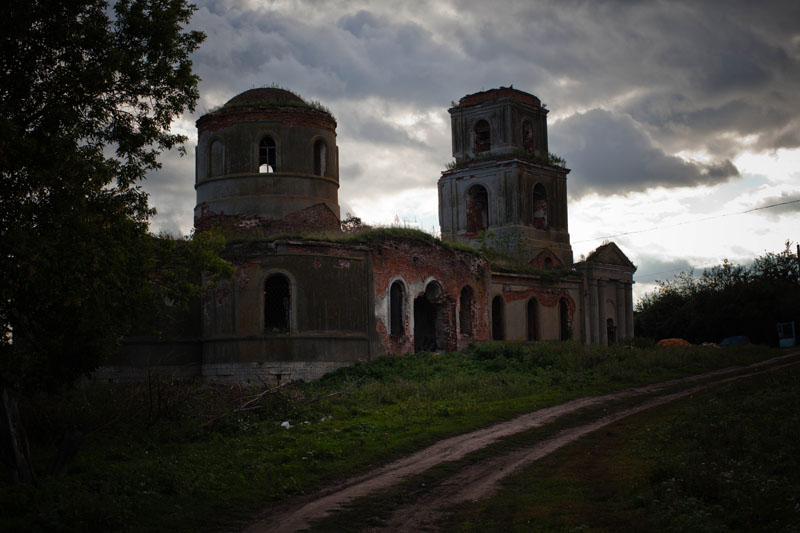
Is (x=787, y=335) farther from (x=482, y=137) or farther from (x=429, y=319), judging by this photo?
(x=429, y=319)

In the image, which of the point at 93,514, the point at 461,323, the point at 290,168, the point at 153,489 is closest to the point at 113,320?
the point at 153,489

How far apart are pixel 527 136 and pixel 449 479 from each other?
3647 centimetres

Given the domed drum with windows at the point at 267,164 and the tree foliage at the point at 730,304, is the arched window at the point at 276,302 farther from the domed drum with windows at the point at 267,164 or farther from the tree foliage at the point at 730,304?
the tree foliage at the point at 730,304

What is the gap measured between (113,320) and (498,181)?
110 ft

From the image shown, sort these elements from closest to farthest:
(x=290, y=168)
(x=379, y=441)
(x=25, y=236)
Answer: (x=25, y=236) < (x=379, y=441) < (x=290, y=168)

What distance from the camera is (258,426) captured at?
1731cm

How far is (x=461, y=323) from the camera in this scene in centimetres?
3180

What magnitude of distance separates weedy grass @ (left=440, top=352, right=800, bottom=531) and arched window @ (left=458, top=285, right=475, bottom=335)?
50.0 ft

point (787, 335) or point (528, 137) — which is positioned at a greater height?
point (528, 137)

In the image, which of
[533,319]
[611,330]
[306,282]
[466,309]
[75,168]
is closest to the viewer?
[75,168]

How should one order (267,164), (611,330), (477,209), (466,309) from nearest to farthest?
(267,164)
(466,309)
(611,330)
(477,209)

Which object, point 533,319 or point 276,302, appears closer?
point 276,302

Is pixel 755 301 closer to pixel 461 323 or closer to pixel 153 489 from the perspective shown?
pixel 461 323

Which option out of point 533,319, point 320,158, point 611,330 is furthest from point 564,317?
point 320,158
